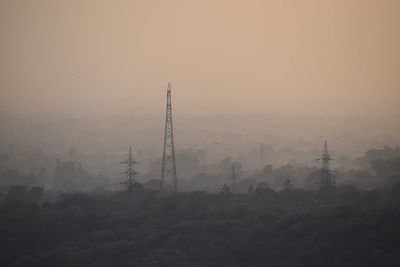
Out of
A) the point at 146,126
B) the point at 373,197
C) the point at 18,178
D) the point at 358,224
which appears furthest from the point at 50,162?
the point at 358,224

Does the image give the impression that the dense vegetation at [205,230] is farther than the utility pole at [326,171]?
No

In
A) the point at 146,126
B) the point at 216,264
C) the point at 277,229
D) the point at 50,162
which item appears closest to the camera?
the point at 216,264

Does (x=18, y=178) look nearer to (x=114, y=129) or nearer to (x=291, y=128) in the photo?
(x=114, y=129)

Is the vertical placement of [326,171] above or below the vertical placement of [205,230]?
above

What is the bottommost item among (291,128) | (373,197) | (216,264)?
(216,264)

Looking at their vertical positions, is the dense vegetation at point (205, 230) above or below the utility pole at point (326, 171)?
below

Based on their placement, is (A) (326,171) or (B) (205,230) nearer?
(B) (205,230)

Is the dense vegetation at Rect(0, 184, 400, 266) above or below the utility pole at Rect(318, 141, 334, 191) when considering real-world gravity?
below

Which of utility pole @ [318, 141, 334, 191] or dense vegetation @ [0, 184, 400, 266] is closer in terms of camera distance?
dense vegetation @ [0, 184, 400, 266]
